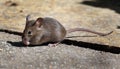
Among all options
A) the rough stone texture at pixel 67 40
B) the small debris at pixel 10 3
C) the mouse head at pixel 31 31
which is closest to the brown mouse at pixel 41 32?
the mouse head at pixel 31 31

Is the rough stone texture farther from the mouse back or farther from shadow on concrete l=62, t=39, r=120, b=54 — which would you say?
the mouse back

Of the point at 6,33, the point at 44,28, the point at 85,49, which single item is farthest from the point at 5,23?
the point at 85,49

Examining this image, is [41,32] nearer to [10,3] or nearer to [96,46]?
[96,46]

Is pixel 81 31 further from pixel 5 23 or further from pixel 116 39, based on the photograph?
pixel 5 23

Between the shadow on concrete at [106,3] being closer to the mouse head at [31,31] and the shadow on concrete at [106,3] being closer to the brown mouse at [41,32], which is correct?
the brown mouse at [41,32]

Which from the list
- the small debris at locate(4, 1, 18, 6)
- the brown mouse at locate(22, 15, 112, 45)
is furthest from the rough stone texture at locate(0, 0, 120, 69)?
the brown mouse at locate(22, 15, 112, 45)

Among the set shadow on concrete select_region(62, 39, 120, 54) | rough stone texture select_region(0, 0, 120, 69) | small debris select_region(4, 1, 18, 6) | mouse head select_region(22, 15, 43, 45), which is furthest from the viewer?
small debris select_region(4, 1, 18, 6)
